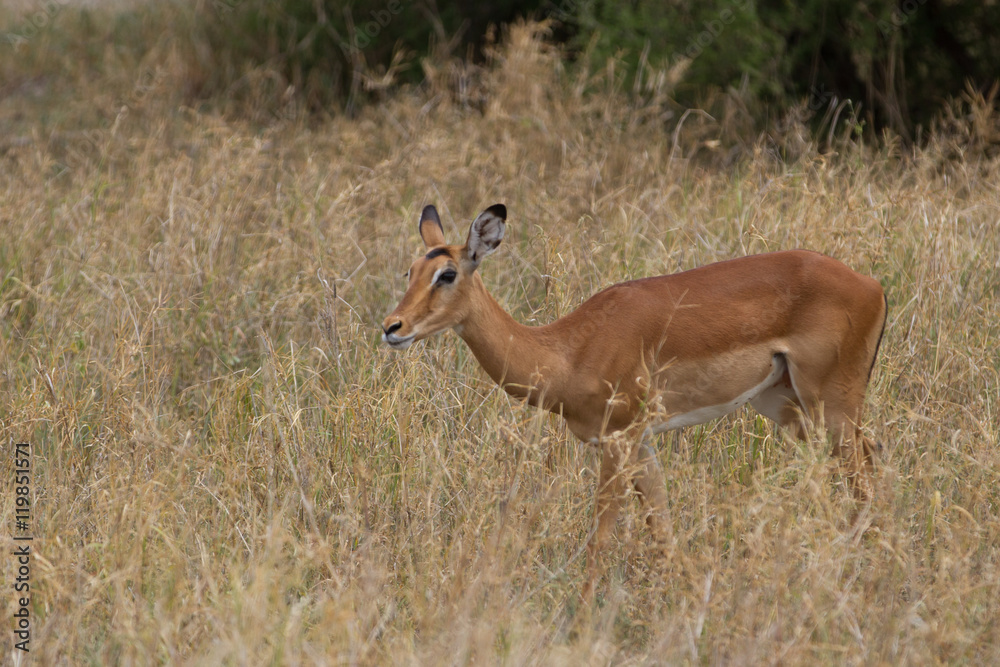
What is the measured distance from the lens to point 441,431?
4.81m

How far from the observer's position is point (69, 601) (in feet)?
12.4

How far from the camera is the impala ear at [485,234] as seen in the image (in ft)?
14.5

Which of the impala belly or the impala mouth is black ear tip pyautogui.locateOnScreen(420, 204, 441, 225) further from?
the impala belly

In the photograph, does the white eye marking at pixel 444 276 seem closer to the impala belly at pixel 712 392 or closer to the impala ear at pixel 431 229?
the impala ear at pixel 431 229

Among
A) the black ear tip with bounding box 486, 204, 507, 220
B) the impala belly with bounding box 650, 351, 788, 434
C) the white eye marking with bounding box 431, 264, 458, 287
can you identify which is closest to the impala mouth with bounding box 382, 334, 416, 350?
the white eye marking with bounding box 431, 264, 458, 287

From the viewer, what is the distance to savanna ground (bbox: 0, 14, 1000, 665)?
3.59 m

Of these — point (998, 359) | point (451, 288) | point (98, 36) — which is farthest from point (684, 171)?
point (98, 36)

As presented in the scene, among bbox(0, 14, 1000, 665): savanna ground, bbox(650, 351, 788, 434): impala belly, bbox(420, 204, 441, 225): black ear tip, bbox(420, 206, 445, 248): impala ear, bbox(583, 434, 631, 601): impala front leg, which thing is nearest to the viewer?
bbox(0, 14, 1000, 665): savanna ground

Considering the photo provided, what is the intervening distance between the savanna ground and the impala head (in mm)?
493

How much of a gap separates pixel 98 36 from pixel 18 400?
343 inches

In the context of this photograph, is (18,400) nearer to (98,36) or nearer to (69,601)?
(69,601)

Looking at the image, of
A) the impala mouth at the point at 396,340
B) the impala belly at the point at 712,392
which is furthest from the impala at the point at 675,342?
the impala mouth at the point at 396,340

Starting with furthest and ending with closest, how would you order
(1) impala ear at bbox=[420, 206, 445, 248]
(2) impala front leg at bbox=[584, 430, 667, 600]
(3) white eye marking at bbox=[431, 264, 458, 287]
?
(1) impala ear at bbox=[420, 206, 445, 248] → (3) white eye marking at bbox=[431, 264, 458, 287] → (2) impala front leg at bbox=[584, 430, 667, 600]

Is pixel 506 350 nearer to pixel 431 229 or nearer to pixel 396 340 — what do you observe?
pixel 396 340
